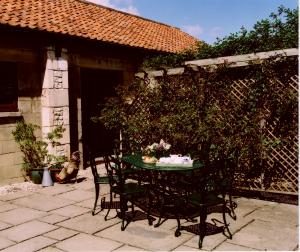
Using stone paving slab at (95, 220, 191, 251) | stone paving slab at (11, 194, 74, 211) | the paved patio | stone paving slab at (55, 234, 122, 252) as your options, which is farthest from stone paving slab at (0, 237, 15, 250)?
stone paving slab at (11, 194, 74, 211)

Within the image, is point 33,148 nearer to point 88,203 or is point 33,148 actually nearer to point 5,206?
point 5,206

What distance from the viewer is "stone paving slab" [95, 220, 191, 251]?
480 centimetres

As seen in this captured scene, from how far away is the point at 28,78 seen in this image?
8969 millimetres

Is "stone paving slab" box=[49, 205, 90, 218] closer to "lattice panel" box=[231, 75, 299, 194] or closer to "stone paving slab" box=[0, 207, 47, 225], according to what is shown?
"stone paving slab" box=[0, 207, 47, 225]

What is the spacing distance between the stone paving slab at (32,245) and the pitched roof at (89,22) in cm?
515

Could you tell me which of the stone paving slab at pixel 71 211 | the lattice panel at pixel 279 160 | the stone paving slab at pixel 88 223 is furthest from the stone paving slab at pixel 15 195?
the lattice panel at pixel 279 160

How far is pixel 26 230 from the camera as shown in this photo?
5430 mm

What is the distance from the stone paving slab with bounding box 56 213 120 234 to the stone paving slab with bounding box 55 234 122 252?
26 cm

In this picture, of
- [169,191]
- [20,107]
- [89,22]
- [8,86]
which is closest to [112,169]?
[169,191]

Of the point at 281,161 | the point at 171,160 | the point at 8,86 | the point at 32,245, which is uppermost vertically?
the point at 8,86

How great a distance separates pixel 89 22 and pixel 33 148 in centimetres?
498

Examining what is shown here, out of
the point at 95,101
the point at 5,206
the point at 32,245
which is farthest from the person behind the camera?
the point at 95,101

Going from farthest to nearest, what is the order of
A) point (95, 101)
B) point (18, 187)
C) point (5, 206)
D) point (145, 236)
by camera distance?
1. point (95, 101)
2. point (18, 187)
3. point (5, 206)
4. point (145, 236)

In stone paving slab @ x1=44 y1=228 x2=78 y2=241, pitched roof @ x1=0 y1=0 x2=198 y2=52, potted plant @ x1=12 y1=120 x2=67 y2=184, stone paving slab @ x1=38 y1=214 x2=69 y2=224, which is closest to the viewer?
stone paving slab @ x1=44 y1=228 x2=78 y2=241
